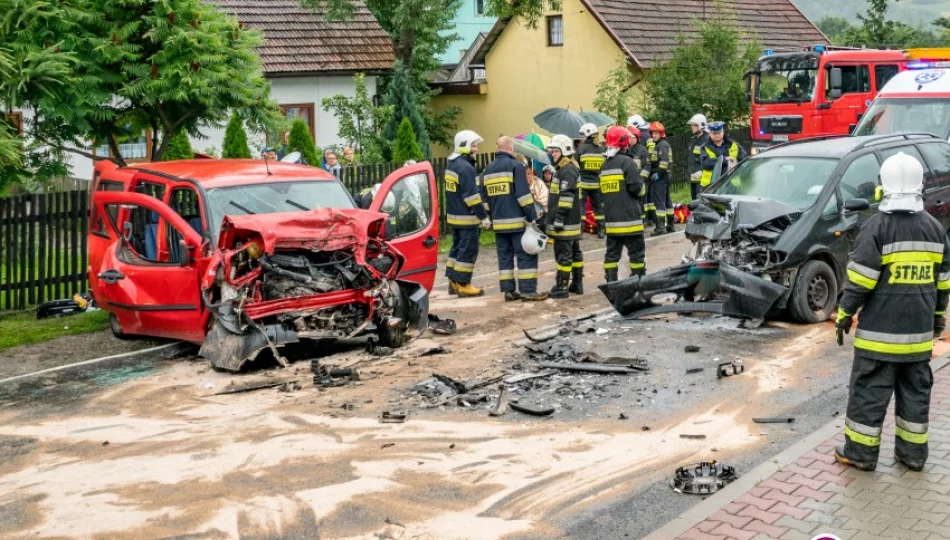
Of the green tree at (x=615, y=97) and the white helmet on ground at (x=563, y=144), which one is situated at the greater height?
the green tree at (x=615, y=97)

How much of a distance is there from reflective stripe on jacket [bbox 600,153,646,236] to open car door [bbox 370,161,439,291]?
6.94 ft

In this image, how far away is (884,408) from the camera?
699 centimetres

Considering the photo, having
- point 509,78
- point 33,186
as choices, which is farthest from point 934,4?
point 33,186

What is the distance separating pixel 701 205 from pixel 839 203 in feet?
4.64

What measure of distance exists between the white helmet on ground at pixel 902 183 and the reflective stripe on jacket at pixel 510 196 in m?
6.50

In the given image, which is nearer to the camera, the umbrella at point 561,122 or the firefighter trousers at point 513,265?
the firefighter trousers at point 513,265

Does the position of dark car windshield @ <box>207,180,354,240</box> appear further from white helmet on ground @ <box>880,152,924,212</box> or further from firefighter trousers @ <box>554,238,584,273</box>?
white helmet on ground @ <box>880,152,924,212</box>

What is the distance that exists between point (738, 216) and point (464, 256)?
363 centimetres

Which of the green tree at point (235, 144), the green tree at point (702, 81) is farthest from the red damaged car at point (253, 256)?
the green tree at point (702, 81)

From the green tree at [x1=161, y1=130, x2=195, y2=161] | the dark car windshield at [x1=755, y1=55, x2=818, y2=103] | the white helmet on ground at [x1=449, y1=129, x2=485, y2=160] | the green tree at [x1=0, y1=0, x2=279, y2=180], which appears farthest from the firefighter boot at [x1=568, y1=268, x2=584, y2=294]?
the dark car windshield at [x1=755, y1=55, x2=818, y2=103]

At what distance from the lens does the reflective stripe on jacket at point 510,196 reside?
13125mm

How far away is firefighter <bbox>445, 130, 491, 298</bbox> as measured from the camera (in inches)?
534

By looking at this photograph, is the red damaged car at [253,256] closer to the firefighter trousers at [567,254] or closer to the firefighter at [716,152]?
the firefighter trousers at [567,254]

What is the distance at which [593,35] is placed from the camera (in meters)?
31.9
